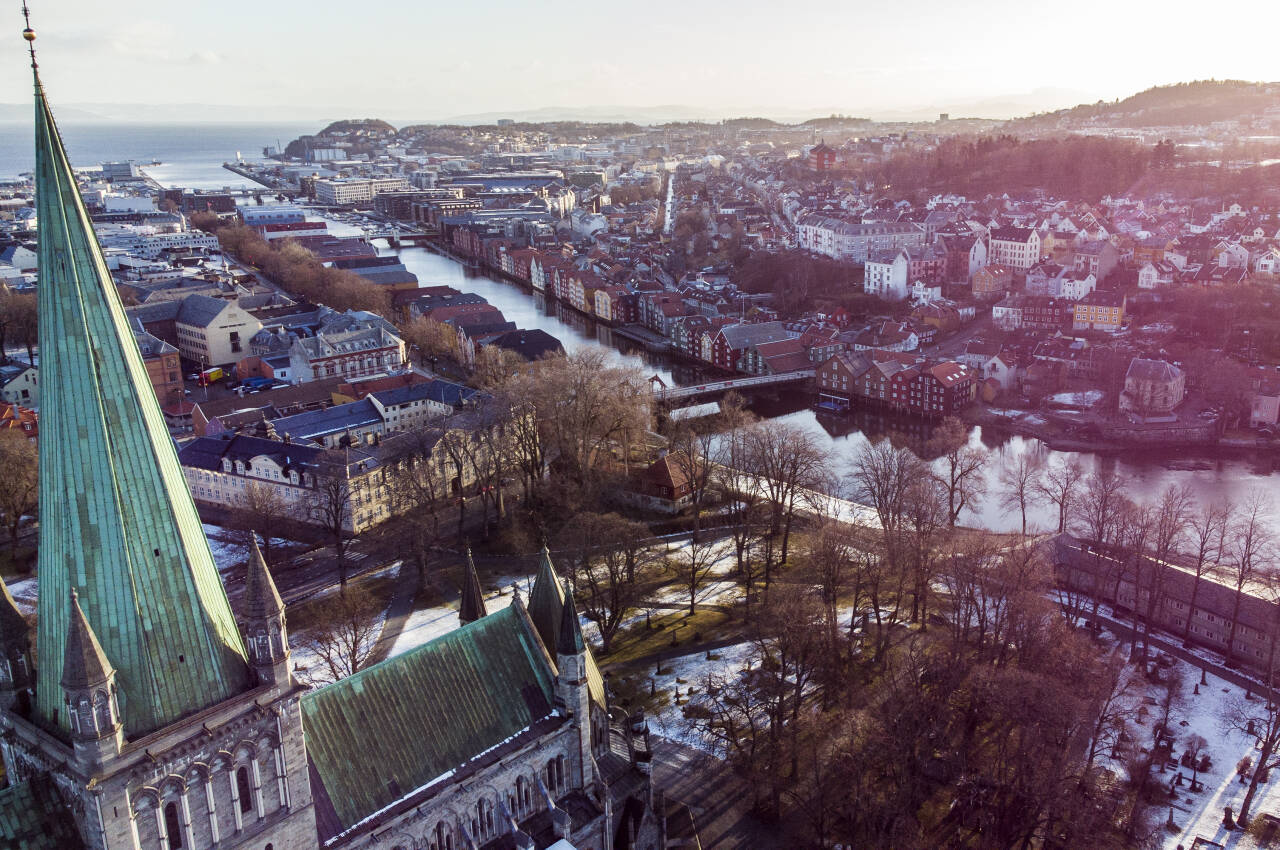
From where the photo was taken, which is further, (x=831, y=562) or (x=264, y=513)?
(x=264, y=513)

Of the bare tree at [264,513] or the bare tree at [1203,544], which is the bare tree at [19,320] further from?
the bare tree at [1203,544]

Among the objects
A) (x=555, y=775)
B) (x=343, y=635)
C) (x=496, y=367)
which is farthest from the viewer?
(x=496, y=367)

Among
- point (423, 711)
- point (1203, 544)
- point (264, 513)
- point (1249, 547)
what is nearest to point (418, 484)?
point (264, 513)

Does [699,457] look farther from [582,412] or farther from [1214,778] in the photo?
[1214,778]

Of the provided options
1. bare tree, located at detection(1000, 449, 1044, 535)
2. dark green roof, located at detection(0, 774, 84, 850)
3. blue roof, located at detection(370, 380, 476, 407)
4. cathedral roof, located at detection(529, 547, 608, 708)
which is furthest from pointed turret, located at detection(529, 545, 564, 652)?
blue roof, located at detection(370, 380, 476, 407)

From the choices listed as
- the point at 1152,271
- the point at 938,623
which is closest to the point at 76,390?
the point at 938,623

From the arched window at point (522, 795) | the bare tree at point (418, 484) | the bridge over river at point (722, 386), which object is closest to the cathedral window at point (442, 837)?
the arched window at point (522, 795)

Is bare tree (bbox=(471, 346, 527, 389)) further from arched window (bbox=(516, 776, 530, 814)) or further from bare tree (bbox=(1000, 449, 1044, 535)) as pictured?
arched window (bbox=(516, 776, 530, 814))
